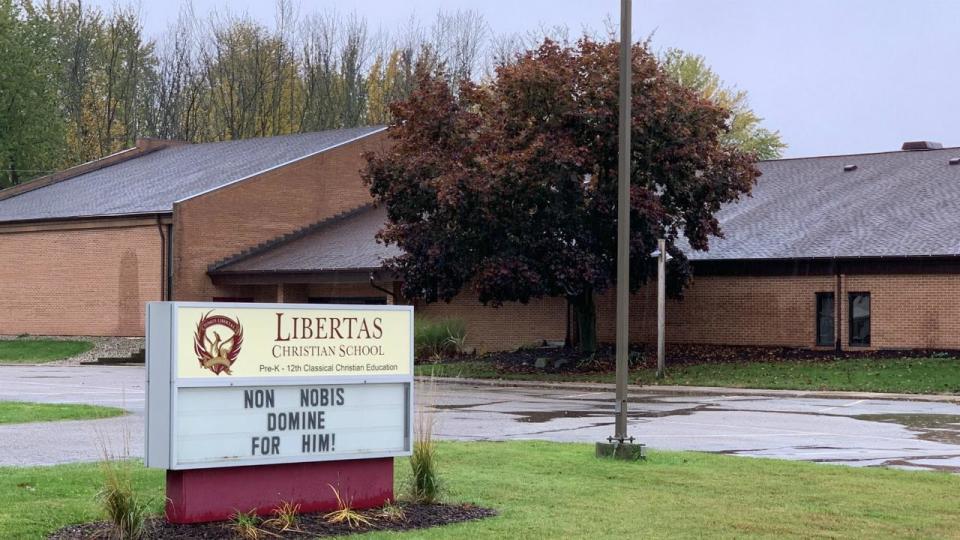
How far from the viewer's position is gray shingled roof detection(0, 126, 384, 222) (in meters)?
50.5

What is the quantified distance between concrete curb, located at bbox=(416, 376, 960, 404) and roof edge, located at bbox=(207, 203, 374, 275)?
16532mm

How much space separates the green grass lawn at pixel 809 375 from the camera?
29719mm

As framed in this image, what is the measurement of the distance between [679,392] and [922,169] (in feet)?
52.8

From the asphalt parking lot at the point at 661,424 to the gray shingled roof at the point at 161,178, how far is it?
20.2 m

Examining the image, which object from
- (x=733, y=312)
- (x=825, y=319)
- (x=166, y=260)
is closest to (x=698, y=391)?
(x=825, y=319)

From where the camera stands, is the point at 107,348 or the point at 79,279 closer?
the point at 107,348

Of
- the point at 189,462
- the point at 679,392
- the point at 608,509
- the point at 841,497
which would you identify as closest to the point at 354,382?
the point at 189,462

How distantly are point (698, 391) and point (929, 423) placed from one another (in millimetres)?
8930

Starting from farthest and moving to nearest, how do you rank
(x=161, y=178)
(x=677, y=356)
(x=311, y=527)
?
(x=161, y=178), (x=677, y=356), (x=311, y=527)

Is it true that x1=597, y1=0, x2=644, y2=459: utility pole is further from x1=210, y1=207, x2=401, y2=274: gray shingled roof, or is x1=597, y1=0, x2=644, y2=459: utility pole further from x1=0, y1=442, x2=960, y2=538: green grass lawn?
x1=210, y1=207, x2=401, y2=274: gray shingled roof

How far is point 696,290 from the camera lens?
38.6 m

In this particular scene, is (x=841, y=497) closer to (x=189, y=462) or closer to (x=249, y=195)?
(x=189, y=462)

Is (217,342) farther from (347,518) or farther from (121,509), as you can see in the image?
(347,518)

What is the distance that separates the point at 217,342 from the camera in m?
9.80
